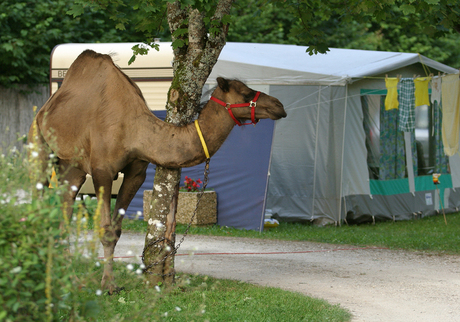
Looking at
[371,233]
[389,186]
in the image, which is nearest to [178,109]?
[371,233]

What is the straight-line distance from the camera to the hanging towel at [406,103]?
11.3 metres

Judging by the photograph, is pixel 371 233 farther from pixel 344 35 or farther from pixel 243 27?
pixel 344 35

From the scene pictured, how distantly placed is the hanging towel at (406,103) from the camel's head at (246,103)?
683 centimetres

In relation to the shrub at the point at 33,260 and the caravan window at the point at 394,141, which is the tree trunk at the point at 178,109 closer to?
the shrub at the point at 33,260

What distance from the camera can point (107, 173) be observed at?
516 centimetres

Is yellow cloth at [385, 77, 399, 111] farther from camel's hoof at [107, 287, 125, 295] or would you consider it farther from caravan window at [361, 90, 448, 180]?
camel's hoof at [107, 287, 125, 295]

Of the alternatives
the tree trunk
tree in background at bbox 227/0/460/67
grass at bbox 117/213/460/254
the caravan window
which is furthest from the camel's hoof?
tree in background at bbox 227/0/460/67

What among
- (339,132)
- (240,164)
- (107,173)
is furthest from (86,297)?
(339,132)

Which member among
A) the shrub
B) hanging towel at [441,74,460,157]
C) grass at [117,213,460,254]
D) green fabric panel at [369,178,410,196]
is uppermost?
hanging towel at [441,74,460,157]

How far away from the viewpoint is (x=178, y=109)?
581 centimetres

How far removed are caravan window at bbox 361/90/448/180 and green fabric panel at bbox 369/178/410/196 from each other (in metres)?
0.10

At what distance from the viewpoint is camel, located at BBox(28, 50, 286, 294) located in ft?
16.7

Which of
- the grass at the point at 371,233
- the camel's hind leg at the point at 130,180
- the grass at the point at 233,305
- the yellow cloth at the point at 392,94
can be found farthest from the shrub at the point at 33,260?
the yellow cloth at the point at 392,94

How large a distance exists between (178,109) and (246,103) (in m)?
0.95
